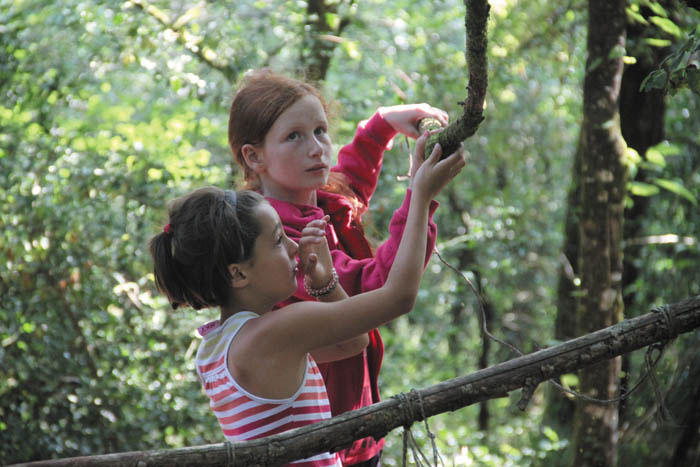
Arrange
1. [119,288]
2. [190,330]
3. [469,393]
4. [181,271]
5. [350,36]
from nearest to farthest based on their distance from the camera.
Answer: [469,393]
[181,271]
[119,288]
[190,330]
[350,36]

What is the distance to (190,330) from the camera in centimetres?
443

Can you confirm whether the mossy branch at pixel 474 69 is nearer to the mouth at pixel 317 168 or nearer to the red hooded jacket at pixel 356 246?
the red hooded jacket at pixel 356 246

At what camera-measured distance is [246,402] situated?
61.9 inches

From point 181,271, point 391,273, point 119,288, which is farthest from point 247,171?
point 119,288

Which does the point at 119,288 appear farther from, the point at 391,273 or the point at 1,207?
the point at 391,273

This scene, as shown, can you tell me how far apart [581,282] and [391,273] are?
1.39 m

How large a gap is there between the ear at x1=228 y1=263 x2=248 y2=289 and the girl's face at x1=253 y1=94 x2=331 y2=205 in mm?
347

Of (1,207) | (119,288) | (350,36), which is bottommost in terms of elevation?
(119,288)

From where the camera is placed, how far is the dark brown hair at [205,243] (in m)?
1.62

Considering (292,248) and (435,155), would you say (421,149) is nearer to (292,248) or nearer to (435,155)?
(435,155)

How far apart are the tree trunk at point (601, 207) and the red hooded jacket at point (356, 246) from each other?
0.90 meters

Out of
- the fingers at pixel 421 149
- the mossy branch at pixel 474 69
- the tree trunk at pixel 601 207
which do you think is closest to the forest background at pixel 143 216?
the tree trunk at pixel 601 207

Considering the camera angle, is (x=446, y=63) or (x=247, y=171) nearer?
(x=247, y=171)

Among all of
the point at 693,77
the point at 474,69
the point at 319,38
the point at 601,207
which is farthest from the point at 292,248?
the point at 319,38
